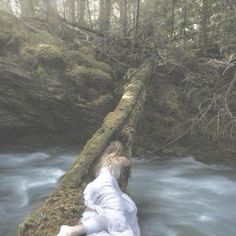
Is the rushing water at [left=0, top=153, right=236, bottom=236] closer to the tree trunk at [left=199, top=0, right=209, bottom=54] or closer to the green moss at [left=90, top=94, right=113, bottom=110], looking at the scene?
the green moss at [left=90, top=94, right=113, bottom=110]

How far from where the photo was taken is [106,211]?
15.1 ft

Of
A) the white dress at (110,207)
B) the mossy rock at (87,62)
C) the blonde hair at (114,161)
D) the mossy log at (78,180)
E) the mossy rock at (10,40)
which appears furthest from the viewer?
the mossy rock at (87,62)

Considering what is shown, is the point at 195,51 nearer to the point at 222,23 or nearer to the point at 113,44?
the point at 222,23

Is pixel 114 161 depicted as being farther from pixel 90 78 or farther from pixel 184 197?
pixel 90 78

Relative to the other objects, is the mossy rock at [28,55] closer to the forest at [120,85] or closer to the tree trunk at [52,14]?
the forest at [120,85]

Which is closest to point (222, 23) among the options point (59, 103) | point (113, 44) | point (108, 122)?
point (113, 44)

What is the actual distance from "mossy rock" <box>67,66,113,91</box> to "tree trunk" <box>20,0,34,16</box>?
5.97m

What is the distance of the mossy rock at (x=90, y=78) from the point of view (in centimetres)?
988

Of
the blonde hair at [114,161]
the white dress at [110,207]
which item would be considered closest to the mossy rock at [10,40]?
the blonde hair at [114,161]

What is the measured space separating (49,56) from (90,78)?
103 cm

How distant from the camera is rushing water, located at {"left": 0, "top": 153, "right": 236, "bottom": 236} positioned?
6.95 m

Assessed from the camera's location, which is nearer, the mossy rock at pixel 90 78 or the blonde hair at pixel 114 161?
the blonde hair at pixel 114 161

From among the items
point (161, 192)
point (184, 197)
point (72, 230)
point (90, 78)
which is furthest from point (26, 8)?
point (72, 230)

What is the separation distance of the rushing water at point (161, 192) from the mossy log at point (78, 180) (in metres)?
1.30
